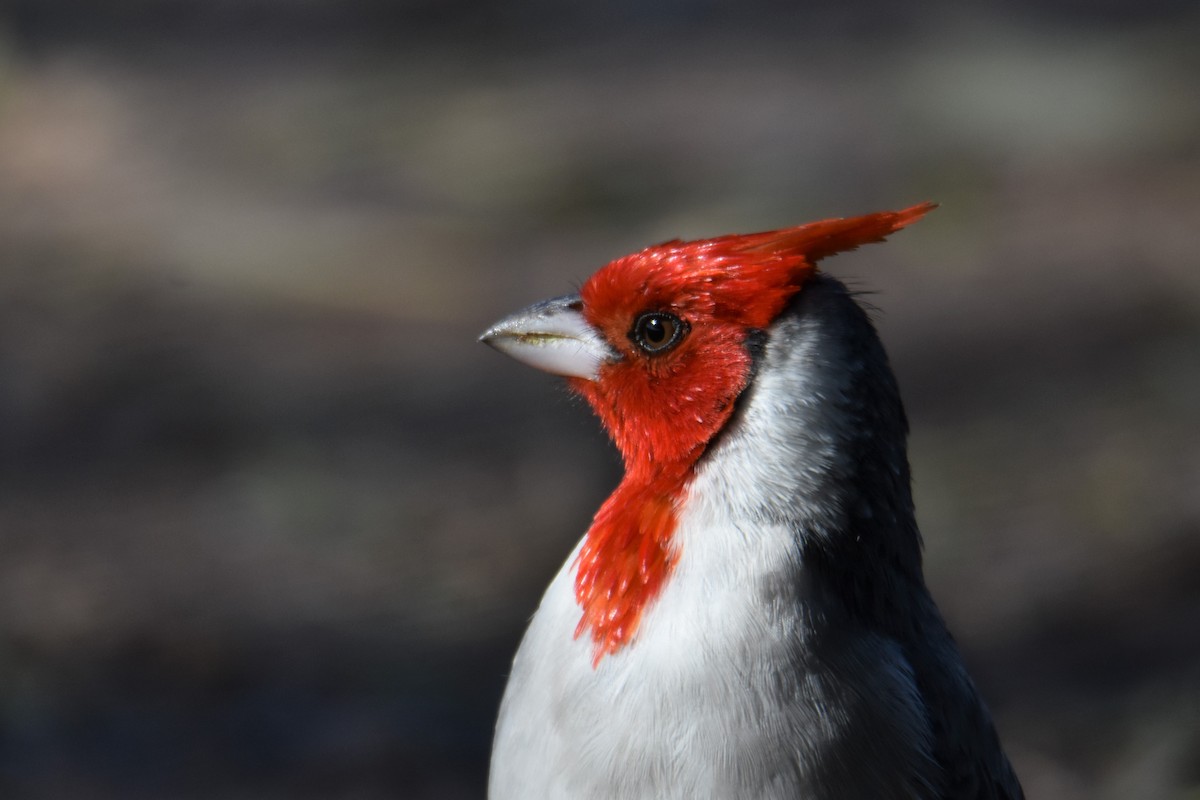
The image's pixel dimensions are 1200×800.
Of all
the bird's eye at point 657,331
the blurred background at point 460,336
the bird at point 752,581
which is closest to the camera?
the bird at point 752,581

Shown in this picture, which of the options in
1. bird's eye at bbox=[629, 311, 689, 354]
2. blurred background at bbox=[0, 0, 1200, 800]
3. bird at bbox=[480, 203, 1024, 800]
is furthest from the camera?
blurred background at bbox=[0, 0, 1200, 800]

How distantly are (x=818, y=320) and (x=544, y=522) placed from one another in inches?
84.6

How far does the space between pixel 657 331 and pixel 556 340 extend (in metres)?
0.14

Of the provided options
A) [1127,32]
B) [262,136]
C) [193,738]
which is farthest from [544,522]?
[1127,32]

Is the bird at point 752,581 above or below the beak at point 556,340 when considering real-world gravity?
below

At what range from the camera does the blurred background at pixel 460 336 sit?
3.19 meters

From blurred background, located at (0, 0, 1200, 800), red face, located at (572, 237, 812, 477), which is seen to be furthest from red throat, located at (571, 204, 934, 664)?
blurred background, located at (0, 0, 1200, 800)

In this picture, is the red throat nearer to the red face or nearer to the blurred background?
the red face

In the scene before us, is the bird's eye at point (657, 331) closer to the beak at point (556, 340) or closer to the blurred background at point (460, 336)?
the beak at point (556, 340)

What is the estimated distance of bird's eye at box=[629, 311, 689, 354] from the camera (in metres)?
1.72

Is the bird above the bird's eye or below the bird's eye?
below

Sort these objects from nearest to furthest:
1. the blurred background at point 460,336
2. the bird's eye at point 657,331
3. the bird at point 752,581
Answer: the bird at point 752,581 → the bird's eye at point 657,331 → the blurred background at point 460,336

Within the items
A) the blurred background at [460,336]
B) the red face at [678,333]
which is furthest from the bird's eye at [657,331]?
the blurred background at [460,336]

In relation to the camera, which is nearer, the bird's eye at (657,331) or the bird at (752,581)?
the bird at (752,581)
